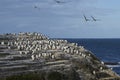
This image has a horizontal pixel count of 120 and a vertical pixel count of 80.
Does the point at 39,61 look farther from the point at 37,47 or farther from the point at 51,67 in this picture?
the point at 37,47

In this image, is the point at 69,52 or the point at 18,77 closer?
the point at 18,77

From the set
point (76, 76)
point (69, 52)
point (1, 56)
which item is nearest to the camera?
point (76, 76)

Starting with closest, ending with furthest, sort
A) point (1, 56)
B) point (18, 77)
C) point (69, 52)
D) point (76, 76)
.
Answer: point (18, 77) → point (76, 76) → point (1, 56) → point (69, 52)

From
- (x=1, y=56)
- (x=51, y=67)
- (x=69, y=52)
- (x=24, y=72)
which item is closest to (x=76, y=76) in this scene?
(x=51, y=67)

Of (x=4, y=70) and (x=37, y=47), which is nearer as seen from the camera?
(x=4, y=70)

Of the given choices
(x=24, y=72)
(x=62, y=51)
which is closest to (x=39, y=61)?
(x=24, y=72)

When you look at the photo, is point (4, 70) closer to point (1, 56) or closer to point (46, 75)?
point (46, 75)

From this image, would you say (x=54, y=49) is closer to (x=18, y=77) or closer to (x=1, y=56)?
(x=1, y=56)
